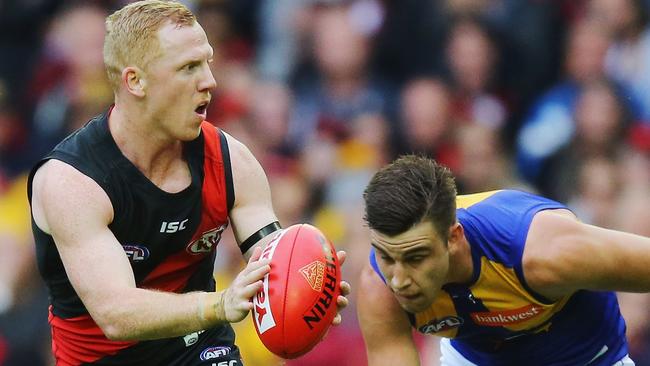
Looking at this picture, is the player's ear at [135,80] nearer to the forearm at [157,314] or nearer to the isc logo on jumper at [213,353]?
the forearm at [157,314]

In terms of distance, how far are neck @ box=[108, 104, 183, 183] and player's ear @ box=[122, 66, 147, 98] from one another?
117mm

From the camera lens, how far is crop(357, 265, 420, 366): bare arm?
19.3 feet

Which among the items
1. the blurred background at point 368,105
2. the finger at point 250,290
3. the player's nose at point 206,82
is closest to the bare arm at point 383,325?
the finger at point 250,290

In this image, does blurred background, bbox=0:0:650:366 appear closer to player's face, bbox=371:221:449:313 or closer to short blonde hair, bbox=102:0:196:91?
player's face, bbox=371:221:449:313

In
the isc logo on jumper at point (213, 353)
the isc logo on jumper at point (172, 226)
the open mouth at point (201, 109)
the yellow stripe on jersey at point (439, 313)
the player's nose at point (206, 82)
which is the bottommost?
the isc logo on jumper at point (213, 353)

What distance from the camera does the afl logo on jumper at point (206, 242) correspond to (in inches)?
228

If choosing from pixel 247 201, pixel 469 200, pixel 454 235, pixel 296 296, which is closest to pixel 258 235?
pixel 247 201

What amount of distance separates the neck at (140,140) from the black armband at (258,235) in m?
0.50

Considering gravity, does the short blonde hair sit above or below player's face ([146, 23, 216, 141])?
above

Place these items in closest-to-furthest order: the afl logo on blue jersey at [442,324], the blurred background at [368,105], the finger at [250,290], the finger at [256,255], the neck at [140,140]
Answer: the finger at [250,290] → the finger at [256,255] → the neck at [140,140] → the afl logo on blue jersey at [442,324] → the blurred background at [368,105]

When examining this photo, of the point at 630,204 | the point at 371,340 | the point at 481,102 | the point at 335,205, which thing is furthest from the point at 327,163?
the point at 371,340

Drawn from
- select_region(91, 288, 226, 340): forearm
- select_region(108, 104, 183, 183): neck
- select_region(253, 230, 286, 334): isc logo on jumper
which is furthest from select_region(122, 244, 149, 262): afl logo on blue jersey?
select_region(253, 230, 286, 334): isc logo on jumper

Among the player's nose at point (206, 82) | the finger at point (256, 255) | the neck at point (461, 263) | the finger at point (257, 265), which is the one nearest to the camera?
the finger at point (257, 265)

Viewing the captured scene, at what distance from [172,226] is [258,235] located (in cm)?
41
